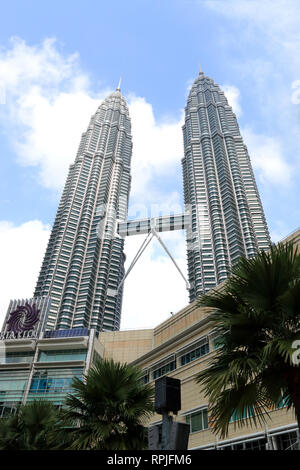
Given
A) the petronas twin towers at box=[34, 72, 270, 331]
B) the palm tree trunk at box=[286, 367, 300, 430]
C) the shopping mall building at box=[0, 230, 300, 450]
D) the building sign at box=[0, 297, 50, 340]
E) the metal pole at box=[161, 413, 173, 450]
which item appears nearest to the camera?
the metal pole at box=[161, 413, 173, 450]

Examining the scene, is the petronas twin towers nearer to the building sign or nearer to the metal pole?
the building sign

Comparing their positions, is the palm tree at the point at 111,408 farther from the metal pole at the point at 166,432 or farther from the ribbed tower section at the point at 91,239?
the ribbed tower section at the point at 91,239

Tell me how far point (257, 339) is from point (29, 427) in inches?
485

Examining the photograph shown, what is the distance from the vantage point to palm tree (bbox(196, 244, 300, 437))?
25.7 feet

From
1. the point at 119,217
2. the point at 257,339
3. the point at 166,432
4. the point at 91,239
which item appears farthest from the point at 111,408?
the point at 119,217

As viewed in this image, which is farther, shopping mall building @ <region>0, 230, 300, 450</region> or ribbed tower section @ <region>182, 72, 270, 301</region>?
ribbed tower section @ <region>182, 72, 270, 301</region>

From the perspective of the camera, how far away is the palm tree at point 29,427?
1512 centimetres

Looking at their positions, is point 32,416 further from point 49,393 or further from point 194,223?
point 194,223

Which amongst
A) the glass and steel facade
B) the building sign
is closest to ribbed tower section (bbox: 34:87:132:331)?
the building sign

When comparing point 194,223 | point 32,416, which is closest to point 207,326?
point 32,416

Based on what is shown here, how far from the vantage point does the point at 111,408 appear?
12.6 meters

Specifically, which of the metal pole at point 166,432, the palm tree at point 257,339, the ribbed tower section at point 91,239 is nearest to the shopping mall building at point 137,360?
the palm tree at point 257,339

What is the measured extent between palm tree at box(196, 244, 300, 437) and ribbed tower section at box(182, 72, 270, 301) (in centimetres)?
10550
